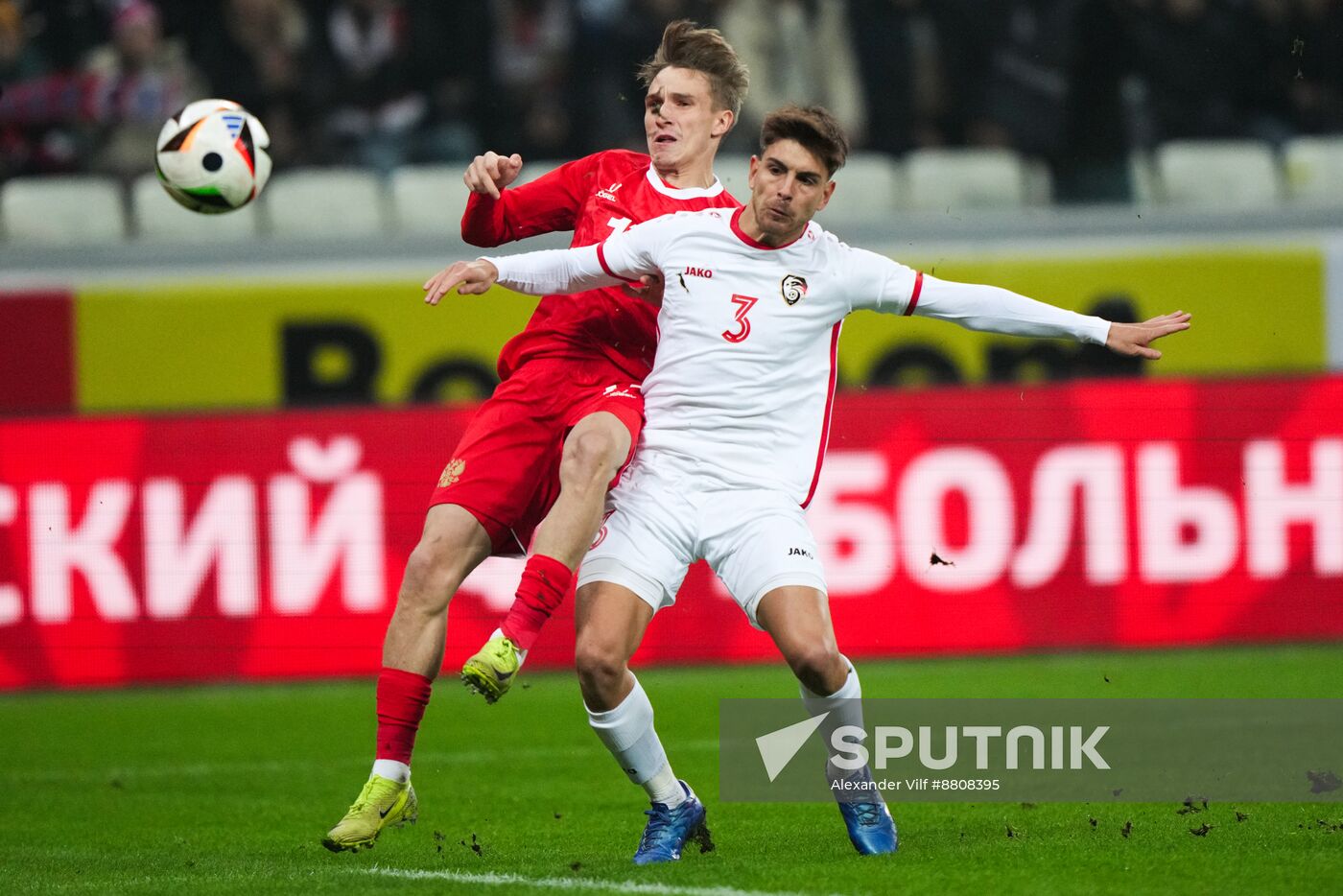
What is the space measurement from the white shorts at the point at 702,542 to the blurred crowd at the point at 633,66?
6867 millimetres

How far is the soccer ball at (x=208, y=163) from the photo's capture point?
612 centimetres

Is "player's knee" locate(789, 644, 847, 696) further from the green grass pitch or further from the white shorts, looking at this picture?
the green grass pitch

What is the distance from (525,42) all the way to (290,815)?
7105 millimetres

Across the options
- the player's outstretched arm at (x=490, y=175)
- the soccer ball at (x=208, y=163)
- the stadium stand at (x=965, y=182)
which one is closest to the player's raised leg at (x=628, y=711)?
the player's outstretched arm at (x=490, y=175)

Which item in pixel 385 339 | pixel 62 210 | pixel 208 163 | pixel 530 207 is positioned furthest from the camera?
pixel 62 210

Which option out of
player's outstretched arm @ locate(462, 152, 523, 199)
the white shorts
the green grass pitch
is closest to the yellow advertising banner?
the green grass pitch

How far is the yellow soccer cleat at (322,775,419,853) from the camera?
4988 mm

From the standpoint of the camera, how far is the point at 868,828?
17.0ft

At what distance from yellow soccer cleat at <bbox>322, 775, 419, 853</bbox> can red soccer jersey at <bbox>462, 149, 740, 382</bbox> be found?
1.39 meters

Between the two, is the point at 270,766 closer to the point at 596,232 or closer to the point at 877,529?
the point at 596,232

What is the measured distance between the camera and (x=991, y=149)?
12.1 m

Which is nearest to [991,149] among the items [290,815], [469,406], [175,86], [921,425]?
[921,425]

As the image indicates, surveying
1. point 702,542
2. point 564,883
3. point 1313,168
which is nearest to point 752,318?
point 702,542

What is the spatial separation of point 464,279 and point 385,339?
622 centimetres
